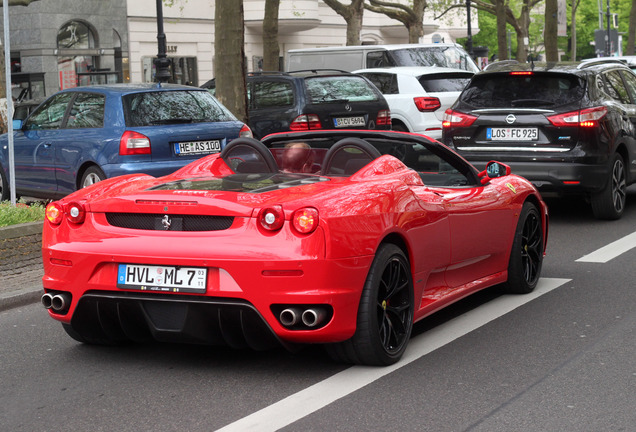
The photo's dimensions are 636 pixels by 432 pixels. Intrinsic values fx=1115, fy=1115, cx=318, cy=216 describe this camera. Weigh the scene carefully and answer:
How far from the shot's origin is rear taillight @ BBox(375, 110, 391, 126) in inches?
724

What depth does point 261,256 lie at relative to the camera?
5199 mm

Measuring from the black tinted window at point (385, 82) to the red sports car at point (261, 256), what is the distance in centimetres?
1422

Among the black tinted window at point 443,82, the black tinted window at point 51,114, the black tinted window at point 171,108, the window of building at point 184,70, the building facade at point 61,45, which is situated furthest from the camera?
the window of building at point 184,70

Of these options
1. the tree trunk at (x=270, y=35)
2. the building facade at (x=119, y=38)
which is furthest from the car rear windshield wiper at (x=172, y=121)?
the building facade at (x=119, y=38)

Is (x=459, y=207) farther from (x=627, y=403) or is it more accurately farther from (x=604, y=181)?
(x=604, y=181)

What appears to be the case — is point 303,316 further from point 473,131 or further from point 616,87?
point 616,87

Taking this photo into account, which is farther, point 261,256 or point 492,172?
point 492,172

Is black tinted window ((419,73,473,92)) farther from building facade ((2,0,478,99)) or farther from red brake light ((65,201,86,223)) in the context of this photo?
building facade ((2,0,478,99))

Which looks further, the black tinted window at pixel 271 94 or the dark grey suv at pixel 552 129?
the black tinted window at pixel 271 94

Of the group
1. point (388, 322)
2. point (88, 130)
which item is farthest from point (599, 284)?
point (88, 130)

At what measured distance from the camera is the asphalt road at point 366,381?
4.79 m

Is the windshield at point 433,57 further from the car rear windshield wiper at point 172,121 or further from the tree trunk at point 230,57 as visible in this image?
the car rear windshield wiper at point 172,121

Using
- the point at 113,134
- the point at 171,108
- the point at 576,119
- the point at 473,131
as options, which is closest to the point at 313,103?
the point at 171,108

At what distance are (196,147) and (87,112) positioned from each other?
136 centimetres
